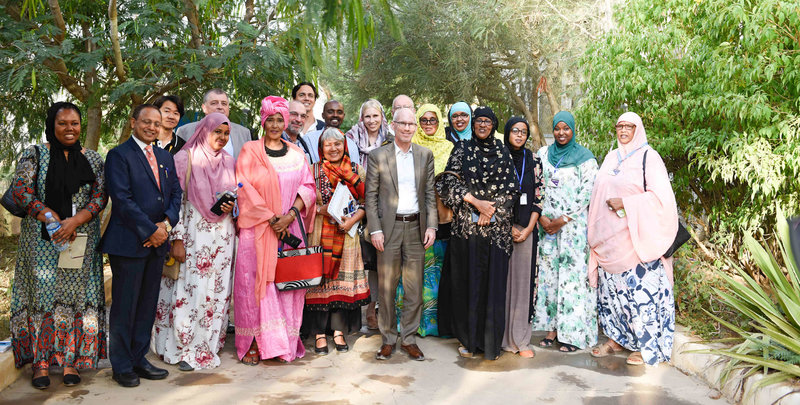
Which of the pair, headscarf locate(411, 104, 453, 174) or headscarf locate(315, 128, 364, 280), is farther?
headscarf locate(411, 104, 453, 174)

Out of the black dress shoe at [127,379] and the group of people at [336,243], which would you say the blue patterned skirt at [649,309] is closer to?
the group of people at [336,243]

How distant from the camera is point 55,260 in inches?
152

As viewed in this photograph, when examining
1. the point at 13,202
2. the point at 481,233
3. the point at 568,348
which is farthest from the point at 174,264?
the point at 568,348

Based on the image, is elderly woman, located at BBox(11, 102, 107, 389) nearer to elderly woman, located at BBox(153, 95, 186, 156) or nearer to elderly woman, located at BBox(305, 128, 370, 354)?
elderly woman, located at BBox(153, 95, 186, 156)

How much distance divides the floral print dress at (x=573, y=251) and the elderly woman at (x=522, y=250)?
20 cm

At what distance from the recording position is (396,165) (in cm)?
469

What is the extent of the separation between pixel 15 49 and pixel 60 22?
613mm

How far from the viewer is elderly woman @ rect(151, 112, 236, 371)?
14.1 ft

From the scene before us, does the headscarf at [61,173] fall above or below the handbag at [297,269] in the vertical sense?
above

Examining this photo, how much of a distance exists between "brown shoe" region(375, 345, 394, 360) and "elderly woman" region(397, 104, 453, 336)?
16.7 inches

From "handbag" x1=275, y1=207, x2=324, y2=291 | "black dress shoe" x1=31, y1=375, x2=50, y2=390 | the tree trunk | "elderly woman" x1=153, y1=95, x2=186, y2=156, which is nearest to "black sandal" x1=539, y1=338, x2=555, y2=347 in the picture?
"handbag" x1=275, y1=207, x2=324, y2=291

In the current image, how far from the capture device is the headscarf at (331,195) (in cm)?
472

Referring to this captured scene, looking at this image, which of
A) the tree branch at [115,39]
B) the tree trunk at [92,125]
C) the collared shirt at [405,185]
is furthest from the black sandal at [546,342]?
the tree trunk at [92,125]

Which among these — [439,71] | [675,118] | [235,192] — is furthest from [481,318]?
[439,71]
